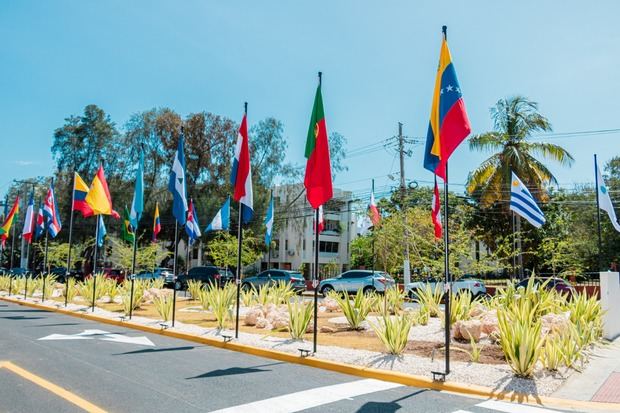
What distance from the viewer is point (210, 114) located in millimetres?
46625

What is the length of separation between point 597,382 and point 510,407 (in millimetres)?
2147

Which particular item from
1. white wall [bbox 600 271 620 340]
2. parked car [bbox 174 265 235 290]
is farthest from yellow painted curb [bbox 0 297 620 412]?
parked car [bbox 174 265 235 290]

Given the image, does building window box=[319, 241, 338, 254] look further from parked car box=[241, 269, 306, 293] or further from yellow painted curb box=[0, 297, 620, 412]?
yellow painted curb box=[0, 297, 620, 412]

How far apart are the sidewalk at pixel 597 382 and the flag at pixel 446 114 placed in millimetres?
3614

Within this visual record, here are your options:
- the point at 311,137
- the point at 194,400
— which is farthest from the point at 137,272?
the point at 194,400

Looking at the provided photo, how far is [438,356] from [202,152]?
40.0 m

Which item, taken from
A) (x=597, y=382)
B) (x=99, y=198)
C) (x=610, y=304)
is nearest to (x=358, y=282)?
(x=99, y=198)

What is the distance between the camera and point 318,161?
10.1 m

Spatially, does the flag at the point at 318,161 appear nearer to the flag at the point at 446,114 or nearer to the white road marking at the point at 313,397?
the flag at the point at 446,114

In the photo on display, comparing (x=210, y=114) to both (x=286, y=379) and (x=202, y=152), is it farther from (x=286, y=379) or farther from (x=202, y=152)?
(x=286, y=379)

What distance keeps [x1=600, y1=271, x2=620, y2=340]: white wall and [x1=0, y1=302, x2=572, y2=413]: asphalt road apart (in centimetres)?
677

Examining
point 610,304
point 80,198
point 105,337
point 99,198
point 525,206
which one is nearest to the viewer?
point 610,304

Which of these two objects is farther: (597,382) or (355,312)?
(355,312)

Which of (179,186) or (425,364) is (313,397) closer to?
(425,364)
